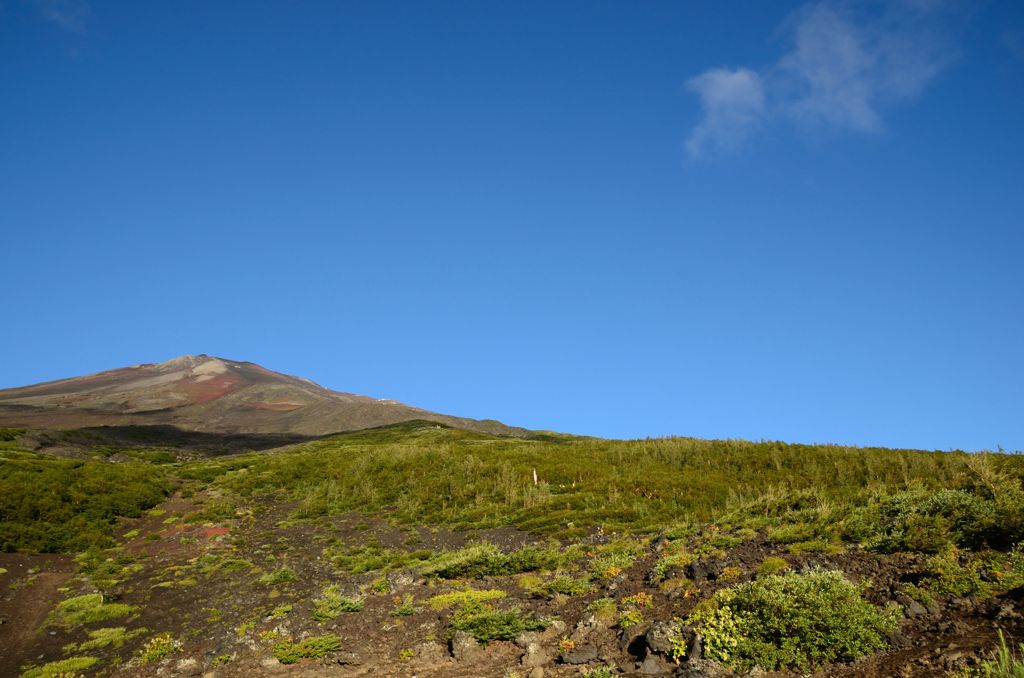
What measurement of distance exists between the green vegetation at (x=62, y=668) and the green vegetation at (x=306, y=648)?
190 inches

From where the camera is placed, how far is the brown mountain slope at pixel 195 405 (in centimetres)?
11338

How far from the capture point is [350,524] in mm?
28906

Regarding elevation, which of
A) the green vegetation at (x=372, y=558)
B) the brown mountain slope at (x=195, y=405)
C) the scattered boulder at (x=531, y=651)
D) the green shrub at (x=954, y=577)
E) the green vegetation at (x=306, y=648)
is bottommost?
the green vegetation at (x=306, y=648)

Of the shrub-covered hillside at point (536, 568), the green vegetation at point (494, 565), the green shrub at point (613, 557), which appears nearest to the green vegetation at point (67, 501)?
the shrub-covered hillside at point (536, 568)

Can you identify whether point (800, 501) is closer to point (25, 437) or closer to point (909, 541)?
point (909, 541)

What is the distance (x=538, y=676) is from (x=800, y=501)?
43.0 feet

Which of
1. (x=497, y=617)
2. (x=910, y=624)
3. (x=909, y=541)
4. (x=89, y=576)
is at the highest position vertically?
(x=909, y=541)

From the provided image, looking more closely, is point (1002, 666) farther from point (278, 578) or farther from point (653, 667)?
point (278, 578)

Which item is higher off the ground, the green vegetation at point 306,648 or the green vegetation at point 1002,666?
the green vegetation at point 1002,666

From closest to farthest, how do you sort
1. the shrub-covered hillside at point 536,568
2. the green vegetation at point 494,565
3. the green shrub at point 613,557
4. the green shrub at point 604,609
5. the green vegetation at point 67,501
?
the shrub-covered hillside at point 536,568 → the green shrub at point 604,609 → the green shrub at point 613,557 → the green vegetation at point 494,565 → the green vegetation at point 67,501

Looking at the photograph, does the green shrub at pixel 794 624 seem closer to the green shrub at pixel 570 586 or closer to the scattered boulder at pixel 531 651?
the scattered boulder at pixel 531 651

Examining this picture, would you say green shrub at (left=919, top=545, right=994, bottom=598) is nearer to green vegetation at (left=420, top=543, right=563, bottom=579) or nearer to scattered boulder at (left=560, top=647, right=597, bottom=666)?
scattered boulder at (left=560, top=647, right=597, bottom=666)

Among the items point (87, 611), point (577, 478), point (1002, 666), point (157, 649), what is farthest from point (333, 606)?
point (577, 478)

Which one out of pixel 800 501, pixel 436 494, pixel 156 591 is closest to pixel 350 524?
pixel 436 494
